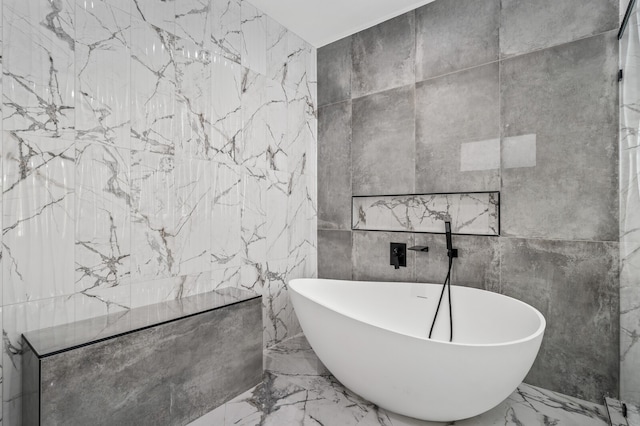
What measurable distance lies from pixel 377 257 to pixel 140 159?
5.81 feet

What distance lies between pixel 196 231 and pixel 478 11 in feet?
7.50

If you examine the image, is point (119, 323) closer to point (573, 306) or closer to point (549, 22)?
point (573, 306)

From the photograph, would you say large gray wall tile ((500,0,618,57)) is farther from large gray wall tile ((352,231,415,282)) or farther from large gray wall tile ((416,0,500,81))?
large gray wall tile ((352,231,415,282))

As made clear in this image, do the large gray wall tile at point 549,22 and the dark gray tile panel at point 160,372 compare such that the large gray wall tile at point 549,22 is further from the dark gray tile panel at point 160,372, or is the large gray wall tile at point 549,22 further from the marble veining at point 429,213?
the dark gray tile panel at point 160,372

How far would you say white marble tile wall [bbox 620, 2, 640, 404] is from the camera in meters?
1.52

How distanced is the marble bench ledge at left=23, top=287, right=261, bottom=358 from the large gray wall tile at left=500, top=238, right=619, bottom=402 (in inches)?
64.7

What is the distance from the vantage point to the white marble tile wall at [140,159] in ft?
4.66

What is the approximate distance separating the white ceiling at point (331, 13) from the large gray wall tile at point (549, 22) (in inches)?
24.2

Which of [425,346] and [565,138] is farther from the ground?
[565,138]

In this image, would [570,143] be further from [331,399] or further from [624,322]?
[331,399]

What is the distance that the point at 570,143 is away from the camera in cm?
183

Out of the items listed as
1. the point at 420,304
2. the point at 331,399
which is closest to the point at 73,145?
the point at 331,399

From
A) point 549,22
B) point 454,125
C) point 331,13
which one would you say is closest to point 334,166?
point 454,125

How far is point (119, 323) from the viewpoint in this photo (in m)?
1.54
